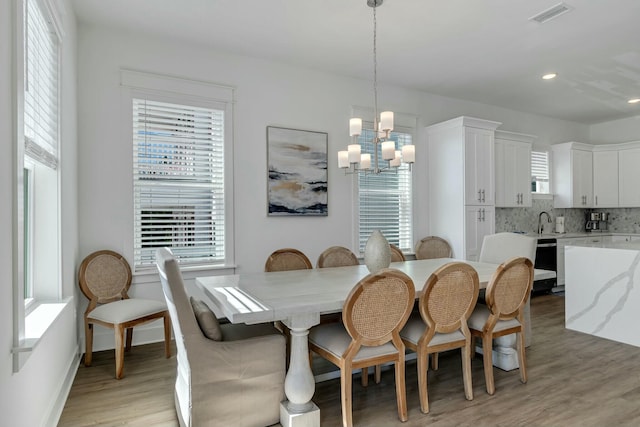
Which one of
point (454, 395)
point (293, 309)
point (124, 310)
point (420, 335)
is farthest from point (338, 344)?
point (124, 310)

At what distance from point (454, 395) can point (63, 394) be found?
2.61 metres

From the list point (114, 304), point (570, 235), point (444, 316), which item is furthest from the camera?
point (570, 235)

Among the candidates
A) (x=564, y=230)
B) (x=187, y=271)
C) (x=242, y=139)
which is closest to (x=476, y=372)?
(x=187, y=271)

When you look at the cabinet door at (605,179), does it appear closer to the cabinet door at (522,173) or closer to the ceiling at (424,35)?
the cabinet door at (522,173)

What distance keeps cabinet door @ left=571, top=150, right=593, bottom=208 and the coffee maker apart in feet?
1.51

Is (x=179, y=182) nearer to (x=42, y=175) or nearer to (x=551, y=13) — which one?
(x=42, y=175)

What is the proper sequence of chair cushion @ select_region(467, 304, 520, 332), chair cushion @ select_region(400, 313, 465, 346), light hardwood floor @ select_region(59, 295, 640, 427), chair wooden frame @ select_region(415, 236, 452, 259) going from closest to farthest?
light hardwood floor @ select_region(59, 295, 640, 427)
chair cushion @ select_region(400, 313, 465, 346)
chair cushion @ select_region(467, 304, 520, 332)
chair wooden frame @ select_region(415, 236, 452, 259)

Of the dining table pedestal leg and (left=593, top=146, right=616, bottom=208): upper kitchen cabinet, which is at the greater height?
(left=593, top=146, right=616, bottom=208): upper kitchen cabinet

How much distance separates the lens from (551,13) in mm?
3307

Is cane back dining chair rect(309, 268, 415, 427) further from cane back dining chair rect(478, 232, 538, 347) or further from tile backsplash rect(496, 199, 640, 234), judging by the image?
tile backsplash rect(496, 199, 640, 234)

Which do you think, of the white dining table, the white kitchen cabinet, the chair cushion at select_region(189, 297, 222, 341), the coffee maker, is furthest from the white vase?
the coffee maker

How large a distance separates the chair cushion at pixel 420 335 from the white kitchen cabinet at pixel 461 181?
2633 mm

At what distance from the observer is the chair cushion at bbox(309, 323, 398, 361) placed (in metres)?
2.30

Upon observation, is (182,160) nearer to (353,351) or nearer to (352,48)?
(352,48)
